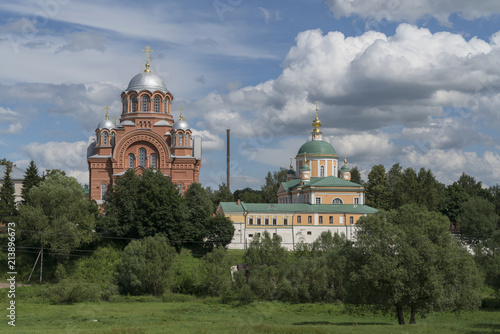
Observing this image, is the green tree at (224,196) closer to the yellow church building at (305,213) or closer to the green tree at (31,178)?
the yellow church building at (305,213)

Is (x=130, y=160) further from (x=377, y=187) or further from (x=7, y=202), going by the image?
(x=377, y=187)

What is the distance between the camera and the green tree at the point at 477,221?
196 feet

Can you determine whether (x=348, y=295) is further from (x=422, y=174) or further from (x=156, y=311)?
(x=422, y=174)

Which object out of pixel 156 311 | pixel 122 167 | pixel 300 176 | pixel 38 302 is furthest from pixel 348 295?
pixel 300 176

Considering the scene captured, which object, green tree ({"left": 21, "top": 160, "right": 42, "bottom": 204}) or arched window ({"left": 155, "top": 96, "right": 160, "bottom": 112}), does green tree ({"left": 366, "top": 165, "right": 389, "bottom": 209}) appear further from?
green tree ({"left": 21, "top": 160, "right": 42, "bottom": 204})

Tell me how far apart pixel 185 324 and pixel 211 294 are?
1545 cm

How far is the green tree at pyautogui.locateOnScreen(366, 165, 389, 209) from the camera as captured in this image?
75.2 m

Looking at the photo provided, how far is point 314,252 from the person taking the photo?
1761 inches

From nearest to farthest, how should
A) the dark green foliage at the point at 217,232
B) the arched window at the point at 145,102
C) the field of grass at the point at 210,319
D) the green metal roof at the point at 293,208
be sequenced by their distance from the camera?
the field of grass at the point at 210,319 → the dark green foliage at the point at 217,232 → the green metal roof at the point at 293,208 → the arched window at the point at 145,102

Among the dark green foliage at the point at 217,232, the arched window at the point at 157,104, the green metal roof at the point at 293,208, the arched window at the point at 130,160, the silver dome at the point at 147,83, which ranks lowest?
the dark green foliage at the point at 217,232

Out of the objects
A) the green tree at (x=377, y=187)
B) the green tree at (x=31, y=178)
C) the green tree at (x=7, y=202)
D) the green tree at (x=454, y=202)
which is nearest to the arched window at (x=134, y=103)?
the green tree at (x=31, y=178)

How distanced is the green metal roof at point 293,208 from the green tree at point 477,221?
9.98m

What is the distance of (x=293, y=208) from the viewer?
6050cm

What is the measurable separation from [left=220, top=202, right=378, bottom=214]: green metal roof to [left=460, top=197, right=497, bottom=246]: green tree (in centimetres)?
998
